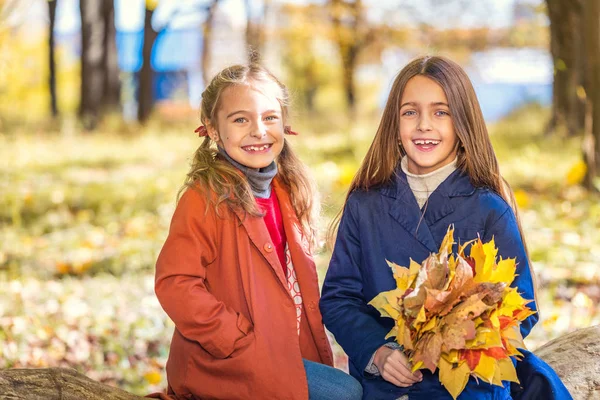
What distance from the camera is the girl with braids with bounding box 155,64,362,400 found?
292 centimetres

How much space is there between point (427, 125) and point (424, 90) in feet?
0.45

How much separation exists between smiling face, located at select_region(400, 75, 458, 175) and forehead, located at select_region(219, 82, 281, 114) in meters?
0.60

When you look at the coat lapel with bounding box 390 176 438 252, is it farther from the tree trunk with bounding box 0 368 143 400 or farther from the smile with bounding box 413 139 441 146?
the tree trunk with bounding box 0 368 143 400

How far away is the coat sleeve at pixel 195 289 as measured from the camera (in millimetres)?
2869

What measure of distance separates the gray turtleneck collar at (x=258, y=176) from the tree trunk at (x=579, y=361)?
143 centimetres

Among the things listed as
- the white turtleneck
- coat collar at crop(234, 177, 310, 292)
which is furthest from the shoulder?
coat collar at crop(234, 177, 310, 292)

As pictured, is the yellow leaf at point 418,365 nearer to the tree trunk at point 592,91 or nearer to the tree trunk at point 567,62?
the tree trunk at point 592,91

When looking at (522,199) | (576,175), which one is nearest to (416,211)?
(522,199)

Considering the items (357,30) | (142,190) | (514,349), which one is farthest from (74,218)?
(357,30)

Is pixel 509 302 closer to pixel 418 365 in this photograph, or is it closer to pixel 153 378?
pixel 418 365

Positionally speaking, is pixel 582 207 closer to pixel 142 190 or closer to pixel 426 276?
pixel 142 190

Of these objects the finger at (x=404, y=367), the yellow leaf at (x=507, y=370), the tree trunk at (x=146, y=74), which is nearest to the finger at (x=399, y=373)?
the finger at (x=404, y=367)

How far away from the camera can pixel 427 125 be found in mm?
2982

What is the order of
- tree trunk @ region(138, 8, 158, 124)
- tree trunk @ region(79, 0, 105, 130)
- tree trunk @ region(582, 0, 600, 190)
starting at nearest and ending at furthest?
tree trunk @ region(582, 0, 600, 190)
tree trunk @ region(79, 0, 105, 130)
tree trunk @ region(138, 8, 158, 124)
